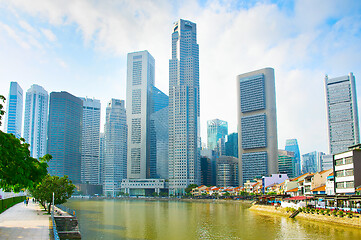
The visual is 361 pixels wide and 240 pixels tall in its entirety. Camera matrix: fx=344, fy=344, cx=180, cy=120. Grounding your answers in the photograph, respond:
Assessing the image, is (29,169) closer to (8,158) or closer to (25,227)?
(8,158)

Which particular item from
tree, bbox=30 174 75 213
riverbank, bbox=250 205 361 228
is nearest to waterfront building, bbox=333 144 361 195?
riverbank, bbox=250 205 361 228

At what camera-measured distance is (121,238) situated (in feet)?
147

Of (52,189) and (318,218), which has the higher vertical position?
(52,189)

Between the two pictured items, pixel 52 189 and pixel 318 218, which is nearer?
pixel 318 218

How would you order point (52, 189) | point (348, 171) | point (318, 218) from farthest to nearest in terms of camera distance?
point (348, 171), point (52, 189), point (318, 218)

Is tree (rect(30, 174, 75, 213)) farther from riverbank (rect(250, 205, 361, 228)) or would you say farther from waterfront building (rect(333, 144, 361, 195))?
waterfront building (rect(333, 144, 361, 195))

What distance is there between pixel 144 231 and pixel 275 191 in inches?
4168

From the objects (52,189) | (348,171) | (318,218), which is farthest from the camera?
(348,171)

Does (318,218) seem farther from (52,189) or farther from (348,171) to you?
(52,189)

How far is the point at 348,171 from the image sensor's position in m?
67.9

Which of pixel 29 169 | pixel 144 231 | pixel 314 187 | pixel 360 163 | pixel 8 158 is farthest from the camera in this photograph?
pixel 314 187

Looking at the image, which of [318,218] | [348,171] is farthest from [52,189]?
[348,171]

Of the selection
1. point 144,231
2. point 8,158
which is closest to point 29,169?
point 8,158

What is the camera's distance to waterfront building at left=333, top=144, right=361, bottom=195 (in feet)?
215
